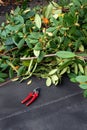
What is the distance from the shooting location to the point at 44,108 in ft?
5.69

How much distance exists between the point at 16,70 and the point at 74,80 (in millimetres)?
374

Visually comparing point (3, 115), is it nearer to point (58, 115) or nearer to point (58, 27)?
point (58, 115)

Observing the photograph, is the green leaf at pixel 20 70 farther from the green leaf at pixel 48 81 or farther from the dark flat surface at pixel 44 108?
the green leaf at pixel 48 81

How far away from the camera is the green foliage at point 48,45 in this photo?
1.84 metres

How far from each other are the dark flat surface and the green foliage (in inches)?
2.4

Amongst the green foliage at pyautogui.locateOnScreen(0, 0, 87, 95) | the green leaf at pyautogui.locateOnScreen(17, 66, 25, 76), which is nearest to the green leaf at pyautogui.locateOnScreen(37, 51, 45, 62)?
the green foliage at pyautogui.locateOnScreen(0, 0, 87, 95)

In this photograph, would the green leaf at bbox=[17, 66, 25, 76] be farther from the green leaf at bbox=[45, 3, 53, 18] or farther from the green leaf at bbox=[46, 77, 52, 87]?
the green leaf at bbox=[45, 3, 53, 18]

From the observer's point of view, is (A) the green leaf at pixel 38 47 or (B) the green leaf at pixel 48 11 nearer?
(A) the green leaf at pixel 38 47

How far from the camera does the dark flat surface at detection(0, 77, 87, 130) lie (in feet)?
5.41

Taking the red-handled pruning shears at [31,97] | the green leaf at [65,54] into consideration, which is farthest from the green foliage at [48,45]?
the red-handled pruning shears at [31,97]

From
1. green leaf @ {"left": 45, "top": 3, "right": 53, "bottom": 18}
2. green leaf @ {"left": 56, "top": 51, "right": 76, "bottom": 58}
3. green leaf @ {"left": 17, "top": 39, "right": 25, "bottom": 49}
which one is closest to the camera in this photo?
green leaf @ {"left": 56, "top": 51, "right": 76, "bottom": 58}

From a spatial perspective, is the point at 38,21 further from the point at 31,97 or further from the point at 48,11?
the point at 31,97

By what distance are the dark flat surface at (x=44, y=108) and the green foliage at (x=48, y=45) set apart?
61 mm

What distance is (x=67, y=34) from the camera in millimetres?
1873
